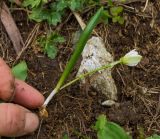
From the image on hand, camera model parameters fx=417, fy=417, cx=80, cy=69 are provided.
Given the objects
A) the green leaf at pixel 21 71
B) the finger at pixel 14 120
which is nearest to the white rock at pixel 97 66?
the green leaf at pixel 21 71

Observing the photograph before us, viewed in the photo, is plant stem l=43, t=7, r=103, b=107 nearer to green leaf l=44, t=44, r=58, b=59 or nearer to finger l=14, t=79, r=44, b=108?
finger l=14, t=79, r=44, b=108

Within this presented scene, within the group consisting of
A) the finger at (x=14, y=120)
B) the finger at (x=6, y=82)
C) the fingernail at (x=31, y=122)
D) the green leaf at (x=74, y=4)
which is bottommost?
the fingernail at (x=31, y=122)

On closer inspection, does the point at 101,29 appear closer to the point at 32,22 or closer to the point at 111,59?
Answer: the point at 111,59

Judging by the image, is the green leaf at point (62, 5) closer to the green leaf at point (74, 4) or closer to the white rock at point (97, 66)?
the green leaf at point (74, 4)

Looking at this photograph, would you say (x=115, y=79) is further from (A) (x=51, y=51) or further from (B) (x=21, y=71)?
(B) (x=21, y=71)

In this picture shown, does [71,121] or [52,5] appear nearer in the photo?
[71,121]

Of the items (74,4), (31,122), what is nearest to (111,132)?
(31,122)

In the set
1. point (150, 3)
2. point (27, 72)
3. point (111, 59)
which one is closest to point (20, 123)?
point (27, 72)
